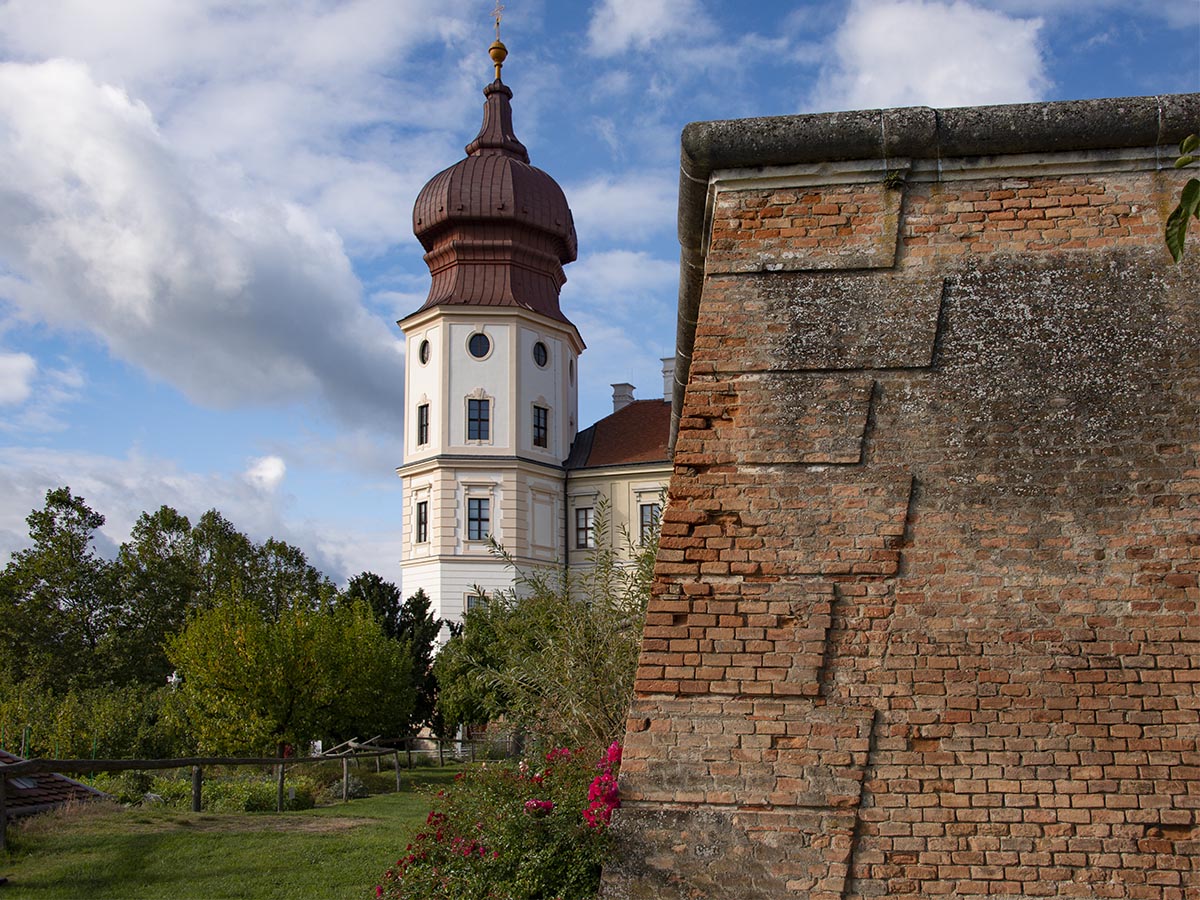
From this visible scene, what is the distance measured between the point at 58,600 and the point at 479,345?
65.4 feet

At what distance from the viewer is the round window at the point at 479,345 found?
43000 mm

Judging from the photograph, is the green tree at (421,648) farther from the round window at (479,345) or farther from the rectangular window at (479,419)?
the round window at (479,345)

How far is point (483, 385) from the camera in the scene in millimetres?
42844

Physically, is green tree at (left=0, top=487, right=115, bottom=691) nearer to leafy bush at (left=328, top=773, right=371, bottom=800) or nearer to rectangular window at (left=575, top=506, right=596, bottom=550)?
rectangular window at (left=575, top=506, right=596, bottom=550)

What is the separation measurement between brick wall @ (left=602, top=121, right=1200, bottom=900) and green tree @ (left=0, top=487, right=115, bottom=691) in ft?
135

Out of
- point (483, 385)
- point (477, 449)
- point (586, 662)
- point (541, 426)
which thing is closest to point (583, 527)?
point (541, 426)

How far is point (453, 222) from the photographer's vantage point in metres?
43.7

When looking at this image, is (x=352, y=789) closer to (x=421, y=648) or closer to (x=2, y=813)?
(x=2, y=813)

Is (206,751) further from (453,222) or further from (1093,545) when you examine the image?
(453,222)

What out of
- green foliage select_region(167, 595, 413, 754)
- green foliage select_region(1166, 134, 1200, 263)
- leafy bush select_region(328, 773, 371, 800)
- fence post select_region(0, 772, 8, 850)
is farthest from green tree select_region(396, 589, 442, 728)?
green foliage select_region(1166, 134, 1200, 263)

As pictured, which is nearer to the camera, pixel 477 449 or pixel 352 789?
pixel 352 789

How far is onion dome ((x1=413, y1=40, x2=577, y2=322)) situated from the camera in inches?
1702

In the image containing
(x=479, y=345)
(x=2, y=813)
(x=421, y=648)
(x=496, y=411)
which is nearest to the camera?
(x=2, y=813)

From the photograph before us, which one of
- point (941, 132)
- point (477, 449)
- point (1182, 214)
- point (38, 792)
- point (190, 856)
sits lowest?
point (190, 856)
